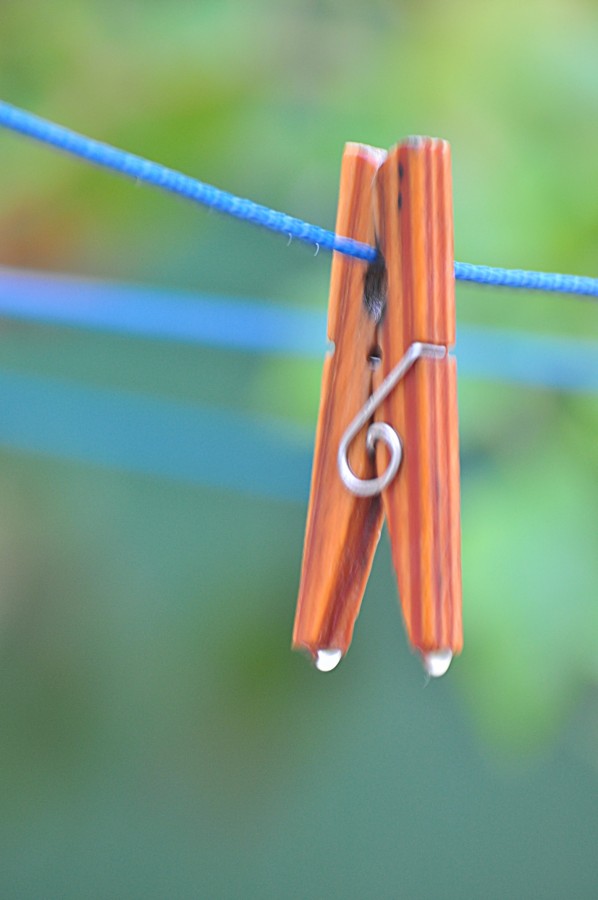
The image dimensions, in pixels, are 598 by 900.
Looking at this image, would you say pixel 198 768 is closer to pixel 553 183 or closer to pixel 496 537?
pixel 496 537

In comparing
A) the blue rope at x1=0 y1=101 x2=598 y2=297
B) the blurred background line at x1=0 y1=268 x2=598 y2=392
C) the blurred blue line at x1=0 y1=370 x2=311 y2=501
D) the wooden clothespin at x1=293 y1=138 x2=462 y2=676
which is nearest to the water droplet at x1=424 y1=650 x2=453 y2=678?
the wooden clothespin at x1=293 y1=138 x2=462 y2=676

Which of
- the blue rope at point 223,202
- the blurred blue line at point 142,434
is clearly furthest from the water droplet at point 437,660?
the blurred blue line at point 142,434

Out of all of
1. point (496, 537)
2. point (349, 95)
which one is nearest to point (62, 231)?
point (349, 95)

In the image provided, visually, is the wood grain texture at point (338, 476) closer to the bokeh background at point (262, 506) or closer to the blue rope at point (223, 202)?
the blue rope at point (223, 202)

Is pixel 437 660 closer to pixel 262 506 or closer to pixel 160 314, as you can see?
pixel 160 314

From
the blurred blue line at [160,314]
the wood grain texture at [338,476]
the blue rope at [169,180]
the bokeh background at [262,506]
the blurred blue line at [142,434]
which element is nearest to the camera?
the blue rope at [169,180]
